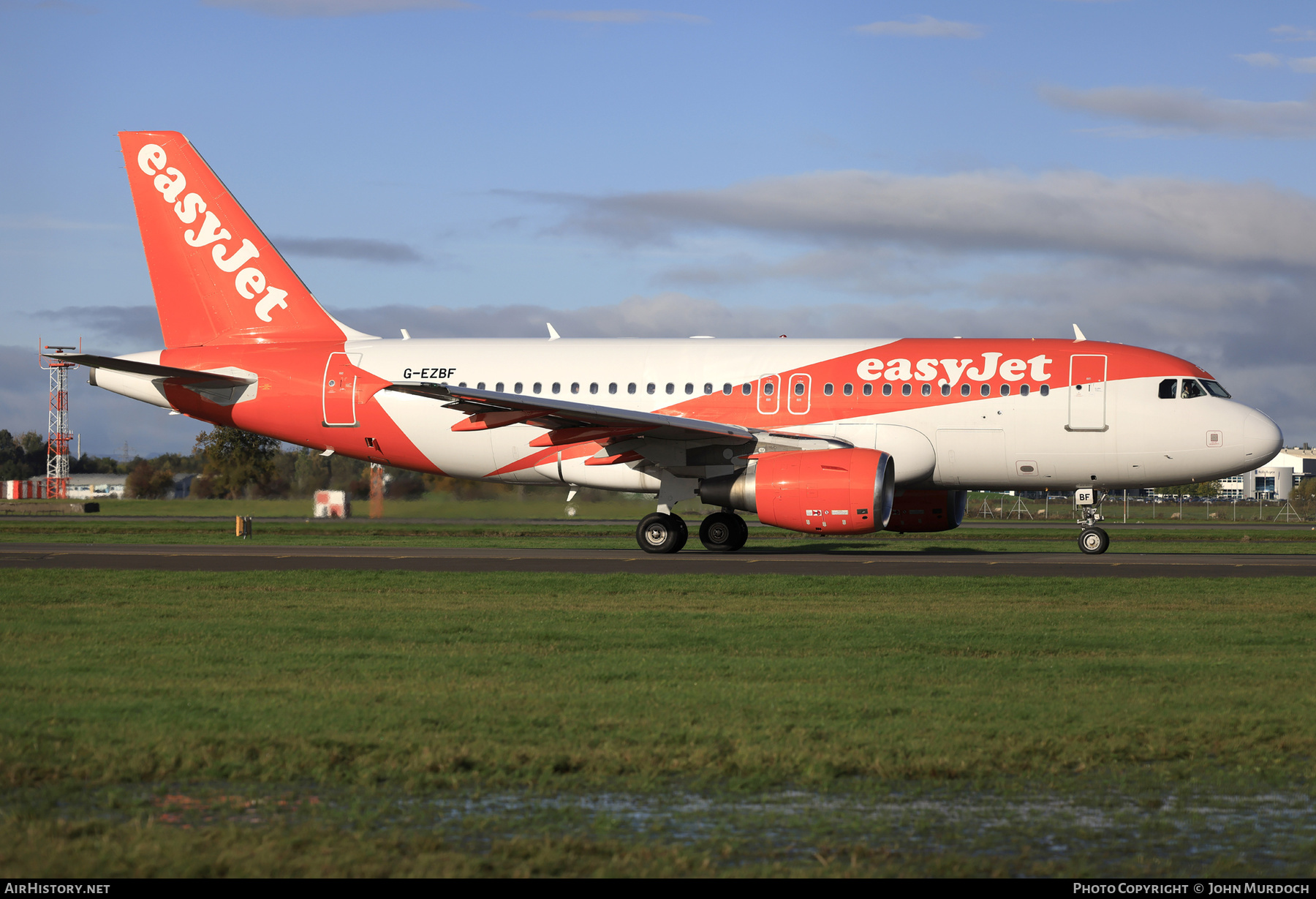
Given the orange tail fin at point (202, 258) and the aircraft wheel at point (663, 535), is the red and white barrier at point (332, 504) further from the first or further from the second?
the aircraft wheel at point (663, 535)

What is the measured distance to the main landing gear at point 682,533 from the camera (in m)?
24.8

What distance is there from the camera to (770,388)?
82.5ft

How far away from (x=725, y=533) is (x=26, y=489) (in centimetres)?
7153

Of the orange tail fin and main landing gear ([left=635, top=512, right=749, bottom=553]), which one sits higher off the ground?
the orange tail fin

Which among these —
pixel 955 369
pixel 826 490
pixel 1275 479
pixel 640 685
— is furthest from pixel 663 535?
pixel 1275 479

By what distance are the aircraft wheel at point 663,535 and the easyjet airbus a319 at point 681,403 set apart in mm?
43

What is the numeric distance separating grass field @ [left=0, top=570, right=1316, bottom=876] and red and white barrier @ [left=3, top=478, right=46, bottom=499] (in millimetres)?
74207

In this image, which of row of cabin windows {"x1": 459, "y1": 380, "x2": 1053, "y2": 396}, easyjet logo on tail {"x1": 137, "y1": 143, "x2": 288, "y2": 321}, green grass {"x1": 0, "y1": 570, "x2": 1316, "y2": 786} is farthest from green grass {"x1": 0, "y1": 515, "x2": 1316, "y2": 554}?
green grass {"x1": 0, "y1": 570, "x2": 1316, "y2": 786}

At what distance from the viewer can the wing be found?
22.5 m

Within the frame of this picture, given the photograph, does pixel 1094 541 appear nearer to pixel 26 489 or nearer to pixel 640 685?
pixel 640 685

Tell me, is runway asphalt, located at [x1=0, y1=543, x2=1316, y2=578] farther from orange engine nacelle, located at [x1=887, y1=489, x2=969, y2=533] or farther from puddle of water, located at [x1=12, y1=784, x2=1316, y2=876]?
puddle of water, located at [x1=12, y1=784, x2=1316, y2=876]

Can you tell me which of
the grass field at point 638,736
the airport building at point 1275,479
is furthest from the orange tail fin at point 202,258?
the airport building at point 1275,479
